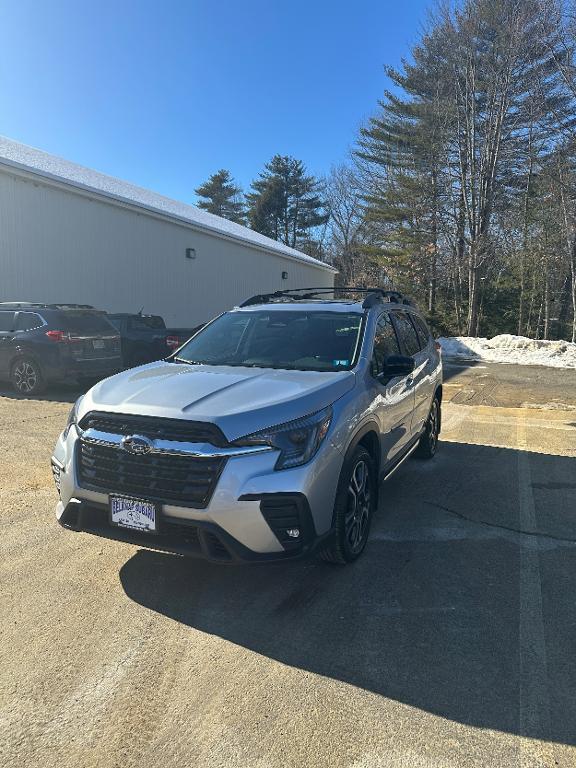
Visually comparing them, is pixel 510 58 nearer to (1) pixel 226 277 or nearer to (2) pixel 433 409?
(1) pixel 226 277

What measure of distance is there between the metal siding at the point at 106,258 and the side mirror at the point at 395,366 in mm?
12222

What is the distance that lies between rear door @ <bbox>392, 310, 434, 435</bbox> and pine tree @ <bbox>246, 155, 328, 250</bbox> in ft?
152

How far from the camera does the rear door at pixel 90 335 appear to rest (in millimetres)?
9842

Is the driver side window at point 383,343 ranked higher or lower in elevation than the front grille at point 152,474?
higher

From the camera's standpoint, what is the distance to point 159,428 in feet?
10.2

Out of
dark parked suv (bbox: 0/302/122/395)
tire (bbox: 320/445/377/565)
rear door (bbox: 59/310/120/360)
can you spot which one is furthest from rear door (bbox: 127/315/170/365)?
tire (bbox: 320/445/377/565)

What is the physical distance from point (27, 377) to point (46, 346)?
2.24ft

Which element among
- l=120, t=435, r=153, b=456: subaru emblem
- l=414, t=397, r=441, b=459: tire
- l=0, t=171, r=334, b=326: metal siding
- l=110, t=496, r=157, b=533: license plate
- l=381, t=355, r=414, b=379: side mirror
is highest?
l=0, t=171, r=334, b=326: metal siding

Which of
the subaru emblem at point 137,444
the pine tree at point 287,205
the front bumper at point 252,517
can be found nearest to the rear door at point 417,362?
the front bumper at point 252,517

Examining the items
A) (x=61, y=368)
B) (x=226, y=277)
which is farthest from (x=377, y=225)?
(x=61, y=368)

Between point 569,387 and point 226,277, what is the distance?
14.6 meters

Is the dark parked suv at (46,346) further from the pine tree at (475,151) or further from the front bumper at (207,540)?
the pine tree at (475,151)

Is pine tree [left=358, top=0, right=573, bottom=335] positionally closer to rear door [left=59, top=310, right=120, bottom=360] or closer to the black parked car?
the black parked car

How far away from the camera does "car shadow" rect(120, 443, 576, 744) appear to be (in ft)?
8.32
